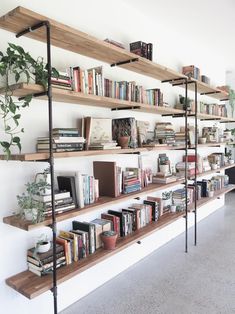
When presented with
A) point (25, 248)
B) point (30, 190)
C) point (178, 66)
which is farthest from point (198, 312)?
point (178, 66)

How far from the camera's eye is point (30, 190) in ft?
5.67

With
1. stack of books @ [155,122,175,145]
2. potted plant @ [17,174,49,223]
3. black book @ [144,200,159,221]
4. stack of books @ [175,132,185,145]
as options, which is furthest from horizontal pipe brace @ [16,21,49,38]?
stack of books @ [175,132,185,145]

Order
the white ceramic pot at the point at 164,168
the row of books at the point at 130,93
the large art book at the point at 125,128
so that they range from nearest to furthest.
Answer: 1. the row of books at the point at 130,93
2. the large art book at the point at 125,128
3. the white ceramic pot at the point at 164,168

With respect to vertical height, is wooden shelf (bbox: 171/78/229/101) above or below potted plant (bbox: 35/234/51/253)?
above

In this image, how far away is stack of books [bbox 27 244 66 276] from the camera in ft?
5.83

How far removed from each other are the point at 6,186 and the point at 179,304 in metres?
1.64

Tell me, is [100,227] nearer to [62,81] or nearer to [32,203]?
[32,203]

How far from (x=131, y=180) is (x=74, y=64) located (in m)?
1.14

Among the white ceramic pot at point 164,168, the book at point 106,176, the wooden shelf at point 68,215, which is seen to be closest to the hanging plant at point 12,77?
the wooden shelf at point 68,215

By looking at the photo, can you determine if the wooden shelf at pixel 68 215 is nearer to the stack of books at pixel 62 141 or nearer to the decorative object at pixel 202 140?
the stack of books at pixel 62 141

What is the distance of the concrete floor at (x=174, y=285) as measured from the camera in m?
2.13

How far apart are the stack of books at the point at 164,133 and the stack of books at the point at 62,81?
145 cm

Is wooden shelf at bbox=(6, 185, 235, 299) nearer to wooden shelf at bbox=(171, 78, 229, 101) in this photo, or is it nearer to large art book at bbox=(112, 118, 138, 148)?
large art book at bbox=(112, 118, 138, 148)

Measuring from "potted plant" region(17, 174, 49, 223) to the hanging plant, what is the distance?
0.29 metres
